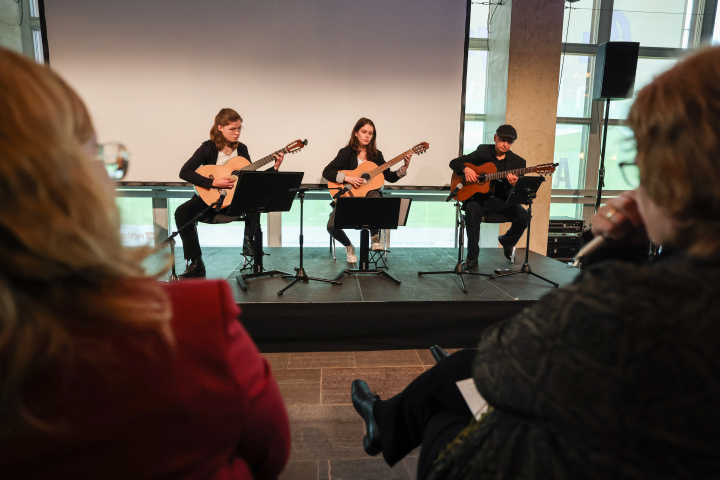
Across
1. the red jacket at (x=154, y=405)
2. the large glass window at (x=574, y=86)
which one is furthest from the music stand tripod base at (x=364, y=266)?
the large glass window at (x=574, y=86)

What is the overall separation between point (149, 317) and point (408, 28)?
16.3ft

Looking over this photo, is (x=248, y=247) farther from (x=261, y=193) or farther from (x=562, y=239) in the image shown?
(x=562, y=239)

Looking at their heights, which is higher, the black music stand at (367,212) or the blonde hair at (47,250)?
the blonde hair at (47,250)

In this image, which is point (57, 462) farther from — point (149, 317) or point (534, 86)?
point (534, 86)

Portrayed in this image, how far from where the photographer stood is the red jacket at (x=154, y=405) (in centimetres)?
49

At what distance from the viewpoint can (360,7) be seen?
4.66 meters

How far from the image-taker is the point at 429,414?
48.7 inches

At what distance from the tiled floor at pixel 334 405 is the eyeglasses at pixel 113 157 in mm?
1380

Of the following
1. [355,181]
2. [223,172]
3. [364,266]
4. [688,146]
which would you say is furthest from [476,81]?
[688,146]

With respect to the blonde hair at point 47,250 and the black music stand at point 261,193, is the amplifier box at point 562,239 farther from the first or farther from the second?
the blonde hair at point 47,250

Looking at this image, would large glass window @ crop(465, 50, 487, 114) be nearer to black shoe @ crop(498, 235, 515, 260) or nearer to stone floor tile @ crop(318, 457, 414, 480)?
black shoe @ crop(498, 235, 515, 260)

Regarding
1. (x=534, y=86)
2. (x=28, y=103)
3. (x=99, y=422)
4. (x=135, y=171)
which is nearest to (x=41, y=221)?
(x=28, y=103)

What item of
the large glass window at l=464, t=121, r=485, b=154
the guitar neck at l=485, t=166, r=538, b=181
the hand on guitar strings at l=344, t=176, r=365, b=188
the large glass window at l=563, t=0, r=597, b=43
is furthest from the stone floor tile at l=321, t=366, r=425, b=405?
the large glass window at l=563, t=0, r=597, b=43

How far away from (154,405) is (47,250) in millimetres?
216
